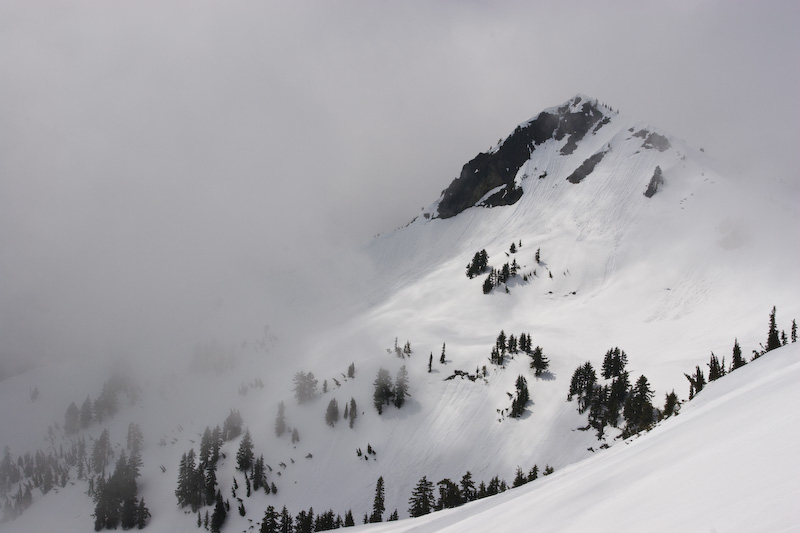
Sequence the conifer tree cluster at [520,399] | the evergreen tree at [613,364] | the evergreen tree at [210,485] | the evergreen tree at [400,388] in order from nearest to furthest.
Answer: the evergreen tree at [613,364]
the conifer tree cluster at [520,399]
the evergreen tree at [210,485]
the evergreen tree at [400,388]

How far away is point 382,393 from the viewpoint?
343 feet

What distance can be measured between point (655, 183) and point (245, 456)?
496 ft

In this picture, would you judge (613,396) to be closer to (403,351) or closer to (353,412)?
(403,351)

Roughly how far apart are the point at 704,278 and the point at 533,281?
146ft

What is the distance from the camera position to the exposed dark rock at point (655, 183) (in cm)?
15162

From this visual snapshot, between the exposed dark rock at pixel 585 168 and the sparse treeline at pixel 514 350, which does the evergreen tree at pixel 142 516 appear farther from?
the exposed dark rock at pixel 585 168

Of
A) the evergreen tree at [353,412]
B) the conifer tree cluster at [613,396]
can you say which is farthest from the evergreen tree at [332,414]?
the conifer tree cluster at [613,396]

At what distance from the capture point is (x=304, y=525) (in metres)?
75.1

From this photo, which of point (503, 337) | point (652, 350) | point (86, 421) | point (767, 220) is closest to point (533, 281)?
point (503, 337)

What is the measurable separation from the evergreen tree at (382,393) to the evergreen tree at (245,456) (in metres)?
31.8

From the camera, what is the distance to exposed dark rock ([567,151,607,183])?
178875mm

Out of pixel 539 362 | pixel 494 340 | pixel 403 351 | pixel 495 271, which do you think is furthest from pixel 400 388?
pixel 495 271

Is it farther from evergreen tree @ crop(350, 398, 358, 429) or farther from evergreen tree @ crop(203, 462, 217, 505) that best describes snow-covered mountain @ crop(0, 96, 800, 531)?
evergreen tree @ crop(203, 462, 217, 505)

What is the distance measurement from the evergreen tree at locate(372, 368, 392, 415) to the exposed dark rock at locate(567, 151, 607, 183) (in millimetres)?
119875
